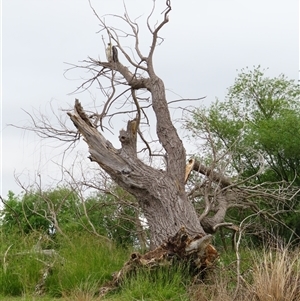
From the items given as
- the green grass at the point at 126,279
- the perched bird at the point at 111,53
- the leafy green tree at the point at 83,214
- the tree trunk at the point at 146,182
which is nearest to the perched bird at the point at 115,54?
the perched bird at the point at 111,53

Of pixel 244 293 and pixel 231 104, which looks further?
pixel 231 104

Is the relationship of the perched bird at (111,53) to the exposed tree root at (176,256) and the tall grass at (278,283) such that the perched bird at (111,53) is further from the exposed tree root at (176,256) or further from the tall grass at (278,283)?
the tall grass at (278,283)

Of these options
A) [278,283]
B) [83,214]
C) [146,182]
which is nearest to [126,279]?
[146,182]

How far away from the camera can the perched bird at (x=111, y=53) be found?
12305 millimetres

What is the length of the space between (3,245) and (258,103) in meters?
13.6

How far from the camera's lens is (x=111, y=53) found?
40.5 feet

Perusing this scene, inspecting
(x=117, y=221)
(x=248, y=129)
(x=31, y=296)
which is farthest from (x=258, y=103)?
(x=31, y=296)

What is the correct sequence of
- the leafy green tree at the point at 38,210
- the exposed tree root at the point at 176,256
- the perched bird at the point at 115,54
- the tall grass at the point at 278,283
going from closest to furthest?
the tall grass at the point at 278,283 → the exposed tree root at the point at 176,256 → the perched bird at the point at 115,54 → the leafy green tree at the point at 38,210

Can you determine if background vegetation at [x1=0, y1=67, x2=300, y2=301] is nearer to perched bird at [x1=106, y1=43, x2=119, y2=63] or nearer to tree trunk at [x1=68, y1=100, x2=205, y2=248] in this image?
tree trunk at [x1=68, y1=100, x2=205, y2=248]

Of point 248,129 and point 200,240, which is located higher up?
point 248,129

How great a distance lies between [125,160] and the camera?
10.9 metres

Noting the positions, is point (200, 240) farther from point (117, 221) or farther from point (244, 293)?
point (117, 221)

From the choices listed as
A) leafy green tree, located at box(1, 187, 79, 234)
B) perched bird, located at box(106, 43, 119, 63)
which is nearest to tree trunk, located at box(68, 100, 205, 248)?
perched bird, located at box(106, 43, 119, 63)

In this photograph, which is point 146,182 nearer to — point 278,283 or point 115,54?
point 115,54
